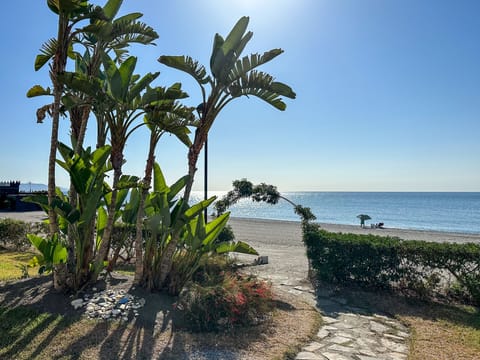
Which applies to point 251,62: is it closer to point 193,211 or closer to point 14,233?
point 193,211

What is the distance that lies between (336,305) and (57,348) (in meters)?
4.67

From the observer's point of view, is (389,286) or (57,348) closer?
(57,348)

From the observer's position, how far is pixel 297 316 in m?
5.16

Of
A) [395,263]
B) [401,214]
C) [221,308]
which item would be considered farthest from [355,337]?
[401,214]

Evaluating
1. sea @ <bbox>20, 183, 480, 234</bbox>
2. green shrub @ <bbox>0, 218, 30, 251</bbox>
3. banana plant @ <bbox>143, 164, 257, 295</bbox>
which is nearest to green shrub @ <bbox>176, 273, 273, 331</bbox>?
banana plant @ <bbox>143, 164, 257, 295</bbox>

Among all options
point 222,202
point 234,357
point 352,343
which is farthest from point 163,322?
point 222,202

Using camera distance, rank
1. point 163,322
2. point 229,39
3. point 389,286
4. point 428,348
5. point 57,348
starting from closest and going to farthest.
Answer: point 57,348
point 428,348
point 163,322
point 229,39
point 389,286

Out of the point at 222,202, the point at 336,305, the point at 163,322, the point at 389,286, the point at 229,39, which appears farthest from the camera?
the point at 222,202

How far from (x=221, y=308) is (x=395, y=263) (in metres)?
3.96

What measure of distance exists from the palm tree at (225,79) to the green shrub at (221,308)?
1119 mm

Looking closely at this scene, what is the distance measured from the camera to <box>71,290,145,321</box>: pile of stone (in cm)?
445

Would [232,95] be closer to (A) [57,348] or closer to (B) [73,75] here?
(B) [73,75]

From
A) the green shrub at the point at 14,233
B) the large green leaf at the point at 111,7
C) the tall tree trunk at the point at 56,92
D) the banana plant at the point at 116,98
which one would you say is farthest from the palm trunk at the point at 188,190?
the green shrub at the point at 14,233

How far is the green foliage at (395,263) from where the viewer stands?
589 centimetres
